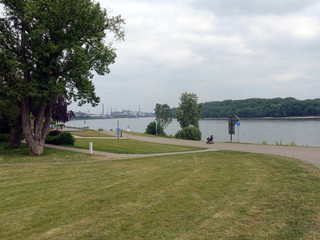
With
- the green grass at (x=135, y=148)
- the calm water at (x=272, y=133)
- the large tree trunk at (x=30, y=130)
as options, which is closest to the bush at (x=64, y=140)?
the green grass at (x=135, y=148)

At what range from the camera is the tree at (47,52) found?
15656 millimetres

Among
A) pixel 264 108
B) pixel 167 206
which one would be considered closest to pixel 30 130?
pixel 167 206

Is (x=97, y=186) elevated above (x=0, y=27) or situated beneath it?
situated beneath

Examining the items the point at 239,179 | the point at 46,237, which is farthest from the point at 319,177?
the point at 46,237

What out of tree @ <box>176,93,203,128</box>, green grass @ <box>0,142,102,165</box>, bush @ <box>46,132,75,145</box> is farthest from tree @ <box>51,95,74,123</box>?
tree @ <box>176,93,203,128</box>

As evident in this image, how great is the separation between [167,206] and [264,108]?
13750 centimetres

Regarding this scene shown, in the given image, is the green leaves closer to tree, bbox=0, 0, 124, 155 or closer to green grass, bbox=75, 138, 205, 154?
tree, bbox=0, 0, 124, 155

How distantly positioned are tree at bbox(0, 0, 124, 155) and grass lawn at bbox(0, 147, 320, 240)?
8498mm

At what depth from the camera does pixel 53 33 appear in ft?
53.8

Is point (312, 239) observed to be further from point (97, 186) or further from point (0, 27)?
point (0, 27)

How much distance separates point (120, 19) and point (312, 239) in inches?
734

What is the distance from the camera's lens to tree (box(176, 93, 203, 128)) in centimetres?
6731

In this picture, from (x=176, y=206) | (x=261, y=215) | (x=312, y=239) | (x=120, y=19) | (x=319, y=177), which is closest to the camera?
(x=312, y=239)

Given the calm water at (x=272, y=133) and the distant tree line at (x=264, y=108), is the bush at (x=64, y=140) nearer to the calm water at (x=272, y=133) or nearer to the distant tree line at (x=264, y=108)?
the calm water at (x=272, y=133)
